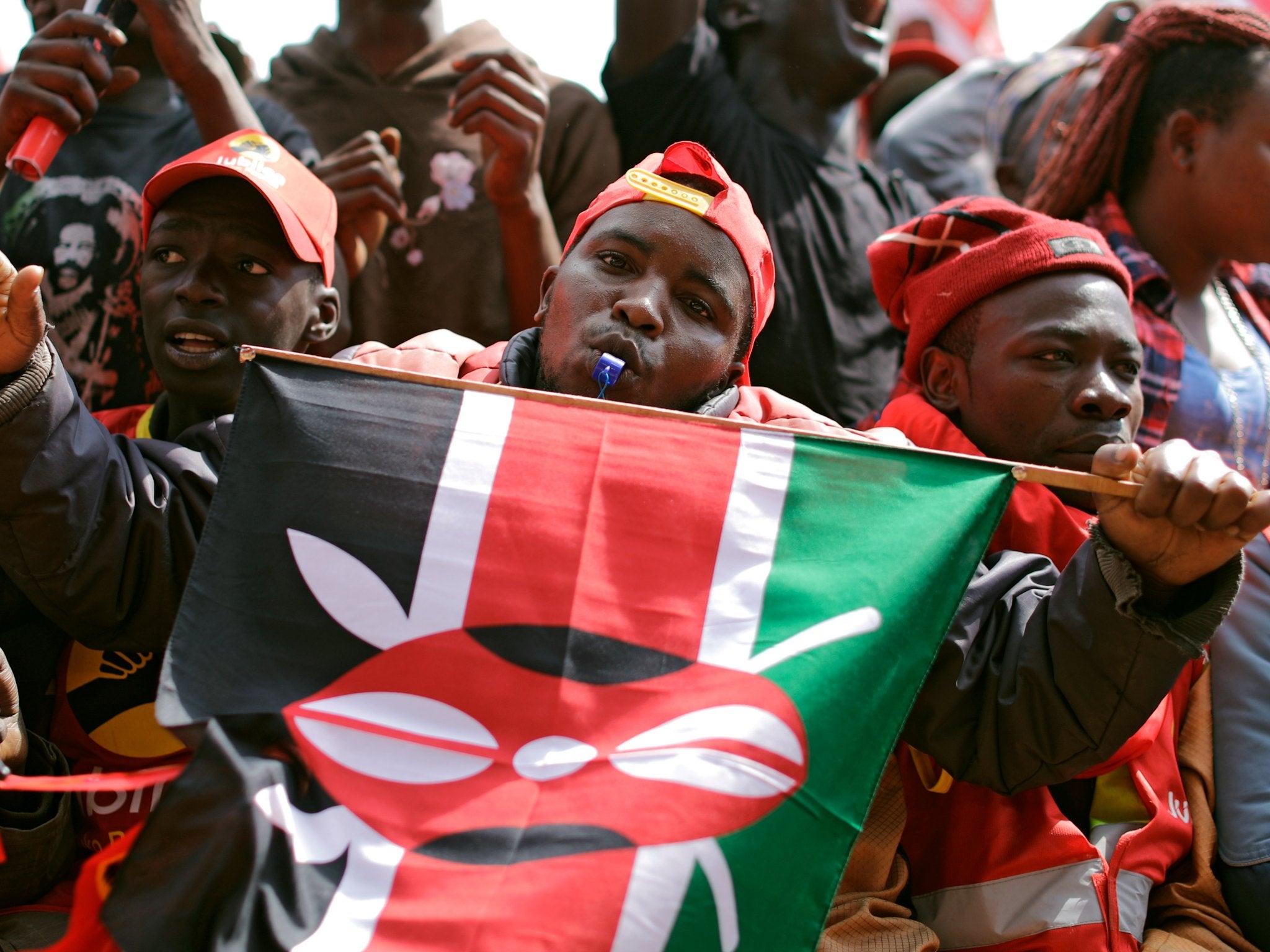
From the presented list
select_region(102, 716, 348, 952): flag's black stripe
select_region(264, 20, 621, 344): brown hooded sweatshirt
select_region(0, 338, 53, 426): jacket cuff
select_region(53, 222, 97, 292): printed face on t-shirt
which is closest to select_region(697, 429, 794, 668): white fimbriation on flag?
select_region(102, 716, 348, 952): flag's black stripe

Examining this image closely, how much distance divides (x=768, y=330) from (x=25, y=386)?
1910 millimetres

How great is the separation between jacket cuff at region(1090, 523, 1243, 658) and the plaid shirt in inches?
43.3

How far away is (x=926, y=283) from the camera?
2576 mm

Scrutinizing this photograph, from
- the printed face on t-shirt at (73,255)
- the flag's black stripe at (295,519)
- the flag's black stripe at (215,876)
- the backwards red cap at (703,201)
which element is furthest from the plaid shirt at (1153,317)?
the printed face on t-shirt at (73,255)

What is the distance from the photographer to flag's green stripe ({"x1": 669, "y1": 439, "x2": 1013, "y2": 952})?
1.54 metres

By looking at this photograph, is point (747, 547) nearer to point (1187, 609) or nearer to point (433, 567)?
point (433, 567)

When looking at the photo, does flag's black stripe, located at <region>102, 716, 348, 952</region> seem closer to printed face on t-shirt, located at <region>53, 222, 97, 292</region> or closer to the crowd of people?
the crowd of people

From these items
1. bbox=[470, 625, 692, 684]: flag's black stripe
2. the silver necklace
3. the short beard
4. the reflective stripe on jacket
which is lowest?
the reflective stripe on jacket

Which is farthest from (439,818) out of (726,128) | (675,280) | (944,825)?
(726,128)

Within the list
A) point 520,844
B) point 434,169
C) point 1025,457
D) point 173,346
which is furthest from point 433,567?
point 434,169

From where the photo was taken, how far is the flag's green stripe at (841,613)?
154cm

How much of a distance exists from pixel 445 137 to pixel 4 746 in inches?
78.9

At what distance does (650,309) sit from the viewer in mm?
2078

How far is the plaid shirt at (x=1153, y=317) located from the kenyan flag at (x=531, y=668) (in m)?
1.28
